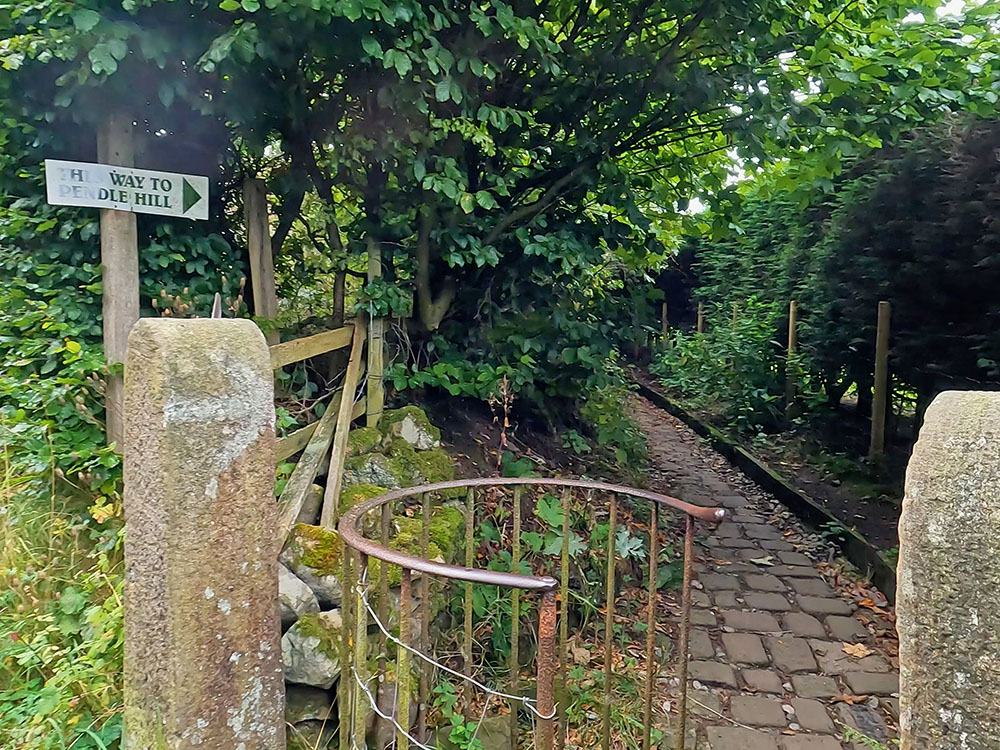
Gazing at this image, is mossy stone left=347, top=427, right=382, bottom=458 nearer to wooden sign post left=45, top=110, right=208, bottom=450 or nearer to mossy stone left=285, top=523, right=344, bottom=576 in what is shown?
mossy stone left=285, top=523, right=344, bottom=576

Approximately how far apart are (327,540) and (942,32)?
177 inches

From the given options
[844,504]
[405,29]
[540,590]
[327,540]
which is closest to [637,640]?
[327,540]

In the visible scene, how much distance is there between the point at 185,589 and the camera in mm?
1500

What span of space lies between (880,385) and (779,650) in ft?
10.9

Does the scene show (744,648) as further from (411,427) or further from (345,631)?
(345,631)

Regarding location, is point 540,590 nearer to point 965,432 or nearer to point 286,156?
point 965,432

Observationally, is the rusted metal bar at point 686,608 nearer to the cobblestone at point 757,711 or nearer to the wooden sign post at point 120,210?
the cobblestone at point 757,711

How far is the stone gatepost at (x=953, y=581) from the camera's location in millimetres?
1275

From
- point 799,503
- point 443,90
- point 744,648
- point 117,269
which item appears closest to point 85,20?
point 117,269

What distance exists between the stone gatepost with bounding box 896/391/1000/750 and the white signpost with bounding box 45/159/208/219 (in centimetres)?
302

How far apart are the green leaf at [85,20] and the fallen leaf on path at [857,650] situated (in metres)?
4.48

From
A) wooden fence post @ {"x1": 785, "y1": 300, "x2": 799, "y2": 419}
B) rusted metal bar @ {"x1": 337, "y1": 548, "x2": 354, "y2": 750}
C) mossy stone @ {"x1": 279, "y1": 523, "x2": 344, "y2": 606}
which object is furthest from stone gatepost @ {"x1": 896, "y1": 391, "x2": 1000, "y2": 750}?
wooden fence post @ {"x1": 785, "y1": 300, "x2": 799, "y2": 419}

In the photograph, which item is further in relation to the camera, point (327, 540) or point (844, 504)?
point (844, 504)

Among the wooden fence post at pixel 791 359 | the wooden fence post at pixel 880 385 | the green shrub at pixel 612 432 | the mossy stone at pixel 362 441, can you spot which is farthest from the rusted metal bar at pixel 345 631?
the wooden fence post at pixel 791 359
